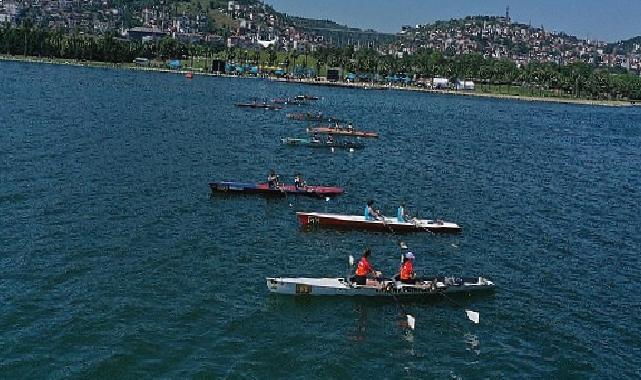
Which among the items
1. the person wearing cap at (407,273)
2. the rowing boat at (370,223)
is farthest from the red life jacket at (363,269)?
the rowing boat at (370,223)

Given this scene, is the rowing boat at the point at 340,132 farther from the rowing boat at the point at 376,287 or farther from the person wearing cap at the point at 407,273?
the person wearing cap at the point at 407,273

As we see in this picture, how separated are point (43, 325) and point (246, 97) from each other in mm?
167963

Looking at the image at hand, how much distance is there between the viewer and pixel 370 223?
55.8 metres

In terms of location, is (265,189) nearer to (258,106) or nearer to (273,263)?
(273,263)

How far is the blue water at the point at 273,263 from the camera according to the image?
3288cm

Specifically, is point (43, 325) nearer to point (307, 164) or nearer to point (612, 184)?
point (307, 164)

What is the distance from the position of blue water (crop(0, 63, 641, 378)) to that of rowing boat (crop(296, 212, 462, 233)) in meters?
1.01

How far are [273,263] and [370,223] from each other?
12.6m

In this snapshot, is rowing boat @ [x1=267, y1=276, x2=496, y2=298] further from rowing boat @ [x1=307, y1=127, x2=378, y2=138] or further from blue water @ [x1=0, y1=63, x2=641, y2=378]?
rowing boat @ [x1=307, y1=127, x2=378, y2=138]

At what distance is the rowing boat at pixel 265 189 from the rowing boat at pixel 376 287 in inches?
1008

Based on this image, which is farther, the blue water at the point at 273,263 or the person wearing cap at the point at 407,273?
the person wearing cap at the point at 407,273

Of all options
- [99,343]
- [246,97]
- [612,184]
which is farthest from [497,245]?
[246,97]

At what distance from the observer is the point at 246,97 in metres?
198

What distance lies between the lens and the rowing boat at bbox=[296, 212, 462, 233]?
55281mm
